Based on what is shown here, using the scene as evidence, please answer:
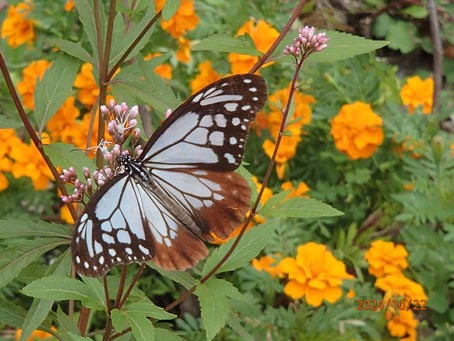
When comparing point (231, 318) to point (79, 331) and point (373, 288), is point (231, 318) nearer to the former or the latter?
point (79, 331)

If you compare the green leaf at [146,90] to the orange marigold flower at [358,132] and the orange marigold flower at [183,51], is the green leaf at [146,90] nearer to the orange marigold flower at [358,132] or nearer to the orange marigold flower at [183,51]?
the orange marigold flower at [358,132]

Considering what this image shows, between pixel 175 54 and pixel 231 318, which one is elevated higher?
pixel 175 54

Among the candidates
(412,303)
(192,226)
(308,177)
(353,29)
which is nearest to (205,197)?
(192,226)

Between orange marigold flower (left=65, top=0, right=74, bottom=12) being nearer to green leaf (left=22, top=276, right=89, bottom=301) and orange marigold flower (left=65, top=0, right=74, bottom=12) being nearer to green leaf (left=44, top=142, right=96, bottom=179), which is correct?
green leaf (left=44, top=142, right=96, bottom=179)

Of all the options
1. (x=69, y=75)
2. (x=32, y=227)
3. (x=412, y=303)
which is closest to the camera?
(x=32, y=227)

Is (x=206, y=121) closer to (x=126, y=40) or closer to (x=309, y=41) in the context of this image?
(x=309, y=41)

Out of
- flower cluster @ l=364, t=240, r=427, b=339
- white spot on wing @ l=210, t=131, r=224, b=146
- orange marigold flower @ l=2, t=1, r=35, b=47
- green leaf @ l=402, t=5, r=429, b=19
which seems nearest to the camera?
white spot on wing @ l=210, t=131, r=224, b=146

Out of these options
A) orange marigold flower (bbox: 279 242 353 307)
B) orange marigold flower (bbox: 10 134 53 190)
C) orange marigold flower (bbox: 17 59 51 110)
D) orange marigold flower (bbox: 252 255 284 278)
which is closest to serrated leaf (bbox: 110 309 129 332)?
orange marigold flower (bbox: 279 242 353 307)
